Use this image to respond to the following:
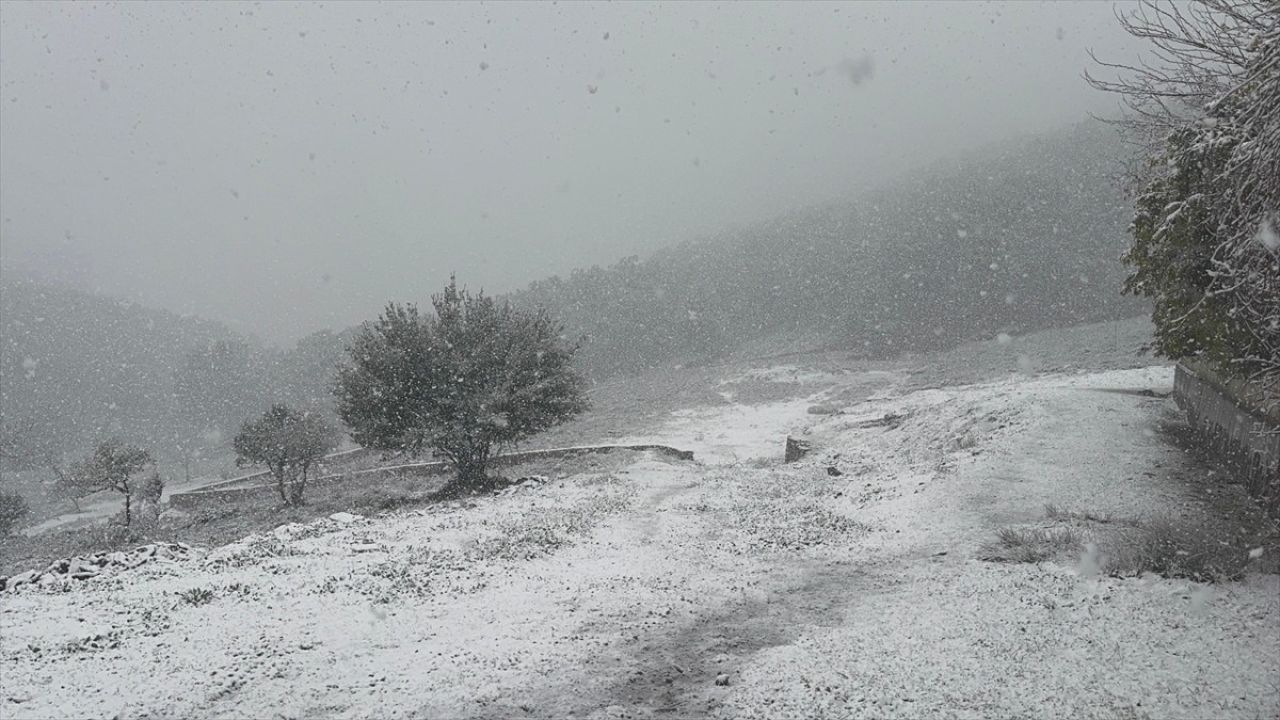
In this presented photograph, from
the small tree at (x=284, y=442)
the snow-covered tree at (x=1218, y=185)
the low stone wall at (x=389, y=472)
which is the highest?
the snow-covered tree at (x=1218, y=185)

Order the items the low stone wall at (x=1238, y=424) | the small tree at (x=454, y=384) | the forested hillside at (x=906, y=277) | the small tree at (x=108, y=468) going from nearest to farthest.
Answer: the low stone wall at (x=1238, y=424) < the small tree at (x=454, y=384) < the small tree at (x=108, y=468) < the forested hillside at (x=906, y=277)

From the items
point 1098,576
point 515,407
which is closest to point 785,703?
point 1098,576

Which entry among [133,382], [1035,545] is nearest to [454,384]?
[1035,545]

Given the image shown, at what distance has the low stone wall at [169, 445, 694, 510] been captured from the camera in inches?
1078

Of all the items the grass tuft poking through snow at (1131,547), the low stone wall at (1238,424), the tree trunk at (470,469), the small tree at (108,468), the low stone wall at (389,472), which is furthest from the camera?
the low stone wall at (389,472)

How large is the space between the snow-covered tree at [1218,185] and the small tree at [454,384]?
53.6ft

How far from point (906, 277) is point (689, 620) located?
6378 centimetres

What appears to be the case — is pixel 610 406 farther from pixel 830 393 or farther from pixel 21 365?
pixel 21 365

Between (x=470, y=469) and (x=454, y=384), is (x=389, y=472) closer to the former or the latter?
(x=470, y=469)

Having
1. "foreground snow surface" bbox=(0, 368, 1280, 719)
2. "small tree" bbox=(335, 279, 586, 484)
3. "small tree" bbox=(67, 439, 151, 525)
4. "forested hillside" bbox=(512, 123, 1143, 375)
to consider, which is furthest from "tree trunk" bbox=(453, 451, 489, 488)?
"forested hillside" bbox=(512, 123, 1143, 375)

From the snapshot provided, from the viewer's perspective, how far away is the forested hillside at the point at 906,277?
5678 cm

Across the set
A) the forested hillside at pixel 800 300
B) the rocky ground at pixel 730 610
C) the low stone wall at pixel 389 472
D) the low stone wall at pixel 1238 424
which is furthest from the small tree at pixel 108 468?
the low stone wall at pixel 1238 424

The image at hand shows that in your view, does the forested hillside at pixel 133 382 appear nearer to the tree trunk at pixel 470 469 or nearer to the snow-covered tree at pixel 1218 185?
the tree trunk at pixel 470 469

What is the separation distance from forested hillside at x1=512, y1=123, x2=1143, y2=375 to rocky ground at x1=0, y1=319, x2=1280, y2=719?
4044 centimetres
